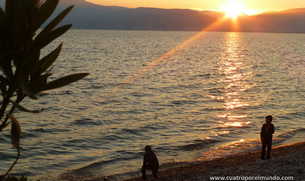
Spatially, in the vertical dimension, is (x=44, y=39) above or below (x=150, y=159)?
above

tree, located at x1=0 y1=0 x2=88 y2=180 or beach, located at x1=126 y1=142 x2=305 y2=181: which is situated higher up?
tree, located at x1=0 y1=0 x2=88 y2=180

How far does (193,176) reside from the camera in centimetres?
1118

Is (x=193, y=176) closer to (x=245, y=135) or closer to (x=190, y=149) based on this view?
(x=190, y=149)

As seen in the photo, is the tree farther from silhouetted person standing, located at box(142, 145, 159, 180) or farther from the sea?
the sea

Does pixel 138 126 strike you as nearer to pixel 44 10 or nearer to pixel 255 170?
pixel 255 170

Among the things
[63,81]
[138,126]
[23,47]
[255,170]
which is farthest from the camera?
[138,126]

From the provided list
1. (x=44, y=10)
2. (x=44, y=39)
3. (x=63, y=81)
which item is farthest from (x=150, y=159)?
(x=44, y=10)

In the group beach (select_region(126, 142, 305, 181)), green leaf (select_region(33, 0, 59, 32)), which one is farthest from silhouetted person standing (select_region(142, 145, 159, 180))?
green leaf (select_region(33, 0, 59, 32))

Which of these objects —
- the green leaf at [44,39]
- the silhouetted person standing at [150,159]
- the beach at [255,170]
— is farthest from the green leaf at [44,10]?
the beach at [255,170]

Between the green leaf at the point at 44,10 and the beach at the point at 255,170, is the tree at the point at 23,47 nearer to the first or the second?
the green leaf at the point at 44,10

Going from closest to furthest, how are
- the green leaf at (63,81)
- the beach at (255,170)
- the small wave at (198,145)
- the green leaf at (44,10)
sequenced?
the green leaf at (44,10)
the green leaf at (63,81)
the beach at (255,170)
the small wave at (198,145)

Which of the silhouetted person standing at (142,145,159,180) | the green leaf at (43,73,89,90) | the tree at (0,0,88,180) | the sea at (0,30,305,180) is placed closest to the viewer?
the tree at (0,0,88,180)

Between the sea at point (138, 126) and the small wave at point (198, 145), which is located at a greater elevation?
the sea at point (138, 126)

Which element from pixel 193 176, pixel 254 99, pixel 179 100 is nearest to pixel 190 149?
pixel 193 176
